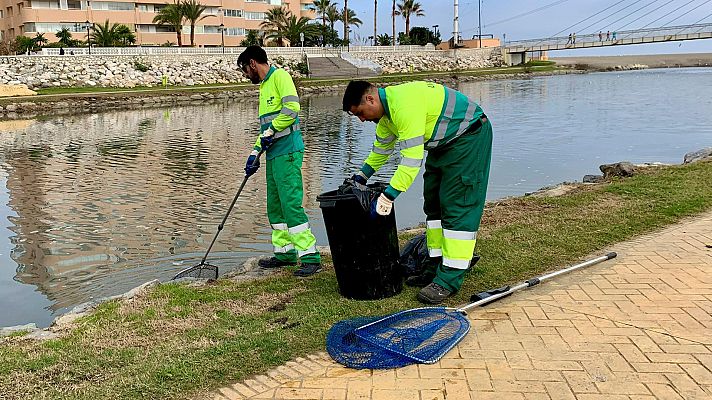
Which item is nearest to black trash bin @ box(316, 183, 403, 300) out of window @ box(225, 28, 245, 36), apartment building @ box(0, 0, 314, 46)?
apartment building @ box(0, 0, 314, 46)

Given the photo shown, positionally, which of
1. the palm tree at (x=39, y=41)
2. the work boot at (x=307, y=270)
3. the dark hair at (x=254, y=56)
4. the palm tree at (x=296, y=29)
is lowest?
the work boot at (x=307, y=270)

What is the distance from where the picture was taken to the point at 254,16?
68.4 meters

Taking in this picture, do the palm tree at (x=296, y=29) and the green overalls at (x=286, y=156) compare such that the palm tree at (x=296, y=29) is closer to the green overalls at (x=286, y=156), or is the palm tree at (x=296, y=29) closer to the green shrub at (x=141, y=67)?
the green shrub at (x=141, y=67)

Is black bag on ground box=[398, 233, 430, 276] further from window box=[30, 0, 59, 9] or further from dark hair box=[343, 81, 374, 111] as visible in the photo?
window box=[30, 0, 59, 9]

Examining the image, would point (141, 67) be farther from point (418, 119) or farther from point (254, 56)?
point (418, 119)

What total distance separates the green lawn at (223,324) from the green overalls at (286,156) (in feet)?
1.19

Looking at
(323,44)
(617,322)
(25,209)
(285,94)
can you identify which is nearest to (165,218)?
(25,209)

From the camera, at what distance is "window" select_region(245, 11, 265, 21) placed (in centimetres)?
6794

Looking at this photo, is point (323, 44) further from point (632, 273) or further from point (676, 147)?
point (632, 273)

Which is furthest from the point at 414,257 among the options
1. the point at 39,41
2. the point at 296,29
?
the point at 296,29

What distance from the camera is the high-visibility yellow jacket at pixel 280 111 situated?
215 inches

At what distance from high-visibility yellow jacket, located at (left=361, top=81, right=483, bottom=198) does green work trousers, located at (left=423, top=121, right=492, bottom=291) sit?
11cm

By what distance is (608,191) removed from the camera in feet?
28.2

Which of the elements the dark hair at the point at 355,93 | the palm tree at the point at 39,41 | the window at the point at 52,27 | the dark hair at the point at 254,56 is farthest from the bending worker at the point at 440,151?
the window at the point at 52,27
